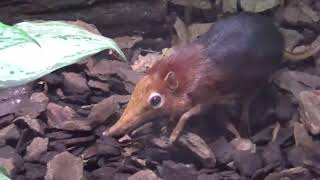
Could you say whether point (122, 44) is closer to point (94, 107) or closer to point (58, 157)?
point (94, 107)

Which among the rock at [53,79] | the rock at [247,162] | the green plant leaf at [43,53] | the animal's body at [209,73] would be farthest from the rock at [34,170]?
the green plant leaf at [43,53]

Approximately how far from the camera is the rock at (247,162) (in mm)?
1929

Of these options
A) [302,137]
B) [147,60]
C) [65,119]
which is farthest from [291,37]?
[65,119]

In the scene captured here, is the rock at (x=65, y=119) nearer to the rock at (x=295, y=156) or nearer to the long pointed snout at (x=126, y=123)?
Answer: the long pointed snout at (x=126, y=123)

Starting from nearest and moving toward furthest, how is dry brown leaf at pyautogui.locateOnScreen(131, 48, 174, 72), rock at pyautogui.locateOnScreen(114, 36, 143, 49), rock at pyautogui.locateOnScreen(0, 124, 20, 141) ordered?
rock at pyautogui.locateOnScreen(0, 124, 20, 141)
dry brown leaf at pyautogui.locateOnScreen(131, 48, 174, 72)
rock at pyautogui.locateOnScreen(114, 36, 143, 49)

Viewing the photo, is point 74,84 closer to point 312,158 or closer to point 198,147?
point 198,147

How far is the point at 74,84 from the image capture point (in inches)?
92.8

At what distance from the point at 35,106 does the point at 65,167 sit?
412 mm

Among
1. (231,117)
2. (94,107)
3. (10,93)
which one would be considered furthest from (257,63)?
(10,93)

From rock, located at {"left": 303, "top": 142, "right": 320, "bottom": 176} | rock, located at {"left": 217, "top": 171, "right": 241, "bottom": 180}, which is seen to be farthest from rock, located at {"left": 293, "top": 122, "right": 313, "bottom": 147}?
rock, located at {"left": 217, "top": 171, "right": 241, "bottom": 180}

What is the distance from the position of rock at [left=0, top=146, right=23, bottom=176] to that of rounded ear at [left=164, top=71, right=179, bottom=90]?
53cm

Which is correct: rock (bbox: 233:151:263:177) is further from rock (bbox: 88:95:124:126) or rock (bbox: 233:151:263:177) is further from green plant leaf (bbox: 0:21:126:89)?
green plant leaf (bbox: 0:21:126:89)

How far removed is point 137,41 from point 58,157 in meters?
0.93

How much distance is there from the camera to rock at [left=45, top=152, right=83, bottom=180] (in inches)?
74.0
